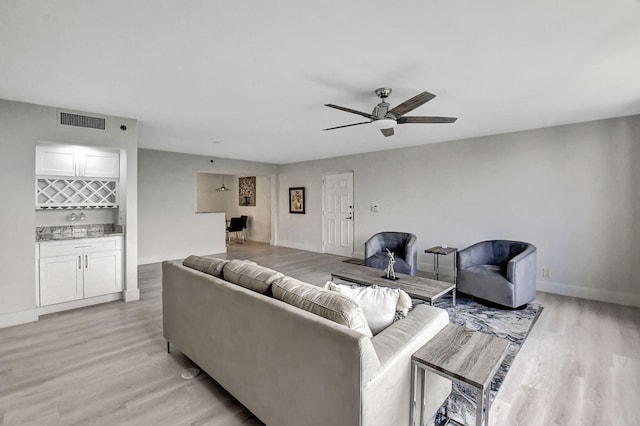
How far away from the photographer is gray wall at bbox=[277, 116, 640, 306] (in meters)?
3.91

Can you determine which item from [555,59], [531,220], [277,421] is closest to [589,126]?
[531,220]

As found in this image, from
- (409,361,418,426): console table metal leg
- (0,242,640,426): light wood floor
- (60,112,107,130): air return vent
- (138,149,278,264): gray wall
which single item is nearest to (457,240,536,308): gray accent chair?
(0,242,640,426): light wood floor

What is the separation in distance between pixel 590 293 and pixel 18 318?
23.7 feet

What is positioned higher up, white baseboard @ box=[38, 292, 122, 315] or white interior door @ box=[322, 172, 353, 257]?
white interior door @ box=[322, 172, 353, 257]

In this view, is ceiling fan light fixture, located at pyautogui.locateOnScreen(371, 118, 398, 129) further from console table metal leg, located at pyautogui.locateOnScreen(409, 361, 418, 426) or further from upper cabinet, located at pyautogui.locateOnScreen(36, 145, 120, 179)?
upper cabinet, located at pyautogui.locateOnScreen(36, 145, 120, 179)

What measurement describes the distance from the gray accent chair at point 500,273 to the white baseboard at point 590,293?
0.85 meters

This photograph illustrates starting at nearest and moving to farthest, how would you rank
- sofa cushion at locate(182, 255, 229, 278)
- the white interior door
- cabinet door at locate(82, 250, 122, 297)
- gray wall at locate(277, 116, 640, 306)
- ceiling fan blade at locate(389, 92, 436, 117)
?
1. sofa cushion at locate(182, 255, 229, 278)
2. ceiling fan blade at locate(389, 92, 436, 117)
3. cabinet door at locate(82, 250, 122, 297)
4. gray wall at locate(277, 116, 640, 306)
5. the white interior door

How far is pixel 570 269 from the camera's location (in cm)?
425

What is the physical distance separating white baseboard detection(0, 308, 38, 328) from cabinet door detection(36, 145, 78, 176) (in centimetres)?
165

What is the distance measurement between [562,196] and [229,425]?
199 inches

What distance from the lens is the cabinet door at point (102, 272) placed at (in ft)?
12.4

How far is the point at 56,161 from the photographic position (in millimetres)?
3725

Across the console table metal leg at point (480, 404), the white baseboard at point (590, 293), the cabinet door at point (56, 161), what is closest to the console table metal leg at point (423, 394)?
the console table metal leg at point (480, 404)

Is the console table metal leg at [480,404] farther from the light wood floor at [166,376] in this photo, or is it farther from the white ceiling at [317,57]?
the white ceiling at [317,57]
